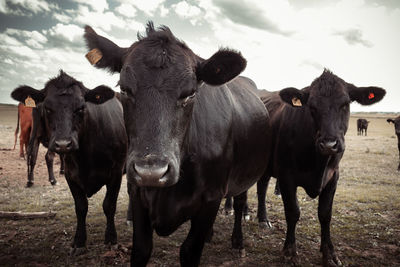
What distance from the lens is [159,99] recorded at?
6.56ft

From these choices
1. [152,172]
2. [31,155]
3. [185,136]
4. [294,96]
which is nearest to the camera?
Result: [152,172]

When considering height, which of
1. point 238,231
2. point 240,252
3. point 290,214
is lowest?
point 240,252

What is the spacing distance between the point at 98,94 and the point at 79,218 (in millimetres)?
1964

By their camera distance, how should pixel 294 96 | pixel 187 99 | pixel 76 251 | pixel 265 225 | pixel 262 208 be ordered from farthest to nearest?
pixel 262 208, pixel 265 225, pixel 294 96, pixel 76 251, pixel 187 99

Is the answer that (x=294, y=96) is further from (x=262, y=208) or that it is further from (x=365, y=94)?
(x=262, y=208)

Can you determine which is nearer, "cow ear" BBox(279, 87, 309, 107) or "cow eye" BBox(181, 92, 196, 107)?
"cow eye" BBox(181, 92, 196, 107)

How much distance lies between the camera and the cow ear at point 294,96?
162 inches

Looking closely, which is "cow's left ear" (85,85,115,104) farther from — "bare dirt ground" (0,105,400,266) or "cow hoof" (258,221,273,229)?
"cow hoof" (258,221,273,229)

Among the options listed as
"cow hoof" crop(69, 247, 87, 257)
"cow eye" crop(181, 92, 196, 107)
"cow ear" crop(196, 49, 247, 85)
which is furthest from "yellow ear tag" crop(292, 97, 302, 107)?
"cow hoof" crop(69, 247, 87, 257)

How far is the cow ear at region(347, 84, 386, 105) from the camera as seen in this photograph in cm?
417

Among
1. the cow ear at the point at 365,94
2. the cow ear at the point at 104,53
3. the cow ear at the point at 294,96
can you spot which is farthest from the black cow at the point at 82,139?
the cow ear at the point at 365,94

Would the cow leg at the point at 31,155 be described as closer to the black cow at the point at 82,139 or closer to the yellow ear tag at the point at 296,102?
the black cow at the point at 82,139

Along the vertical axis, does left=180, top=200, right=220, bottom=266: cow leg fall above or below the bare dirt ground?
above

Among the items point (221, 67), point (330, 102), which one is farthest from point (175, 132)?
point (330, 102)
